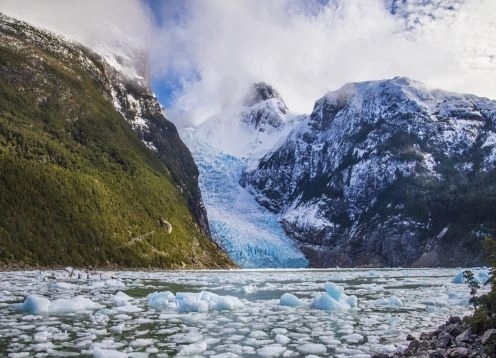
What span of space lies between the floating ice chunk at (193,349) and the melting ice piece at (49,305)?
11.5 m

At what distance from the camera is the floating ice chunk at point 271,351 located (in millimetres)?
15495

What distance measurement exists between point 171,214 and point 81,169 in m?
30.9

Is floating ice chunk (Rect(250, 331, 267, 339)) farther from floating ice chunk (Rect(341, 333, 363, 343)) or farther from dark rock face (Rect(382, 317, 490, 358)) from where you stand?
dark rock face (Rect(382, 317, 490, 358))

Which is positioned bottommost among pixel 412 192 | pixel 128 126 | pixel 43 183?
pixel 43 183

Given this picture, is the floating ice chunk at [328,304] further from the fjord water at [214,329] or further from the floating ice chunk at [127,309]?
the floating ice chunk at [127,309]


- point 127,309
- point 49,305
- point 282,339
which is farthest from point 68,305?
point 282,339

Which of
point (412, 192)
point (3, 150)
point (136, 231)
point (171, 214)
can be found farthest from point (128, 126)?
point (412, 192)

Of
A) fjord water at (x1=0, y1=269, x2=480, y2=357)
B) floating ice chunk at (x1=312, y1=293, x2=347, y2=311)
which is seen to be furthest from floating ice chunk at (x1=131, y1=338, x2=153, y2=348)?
floating ice chunk at (x1=312, y1=293, x2=347, y2=311)

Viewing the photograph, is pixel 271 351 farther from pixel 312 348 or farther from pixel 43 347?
pixel 43 347

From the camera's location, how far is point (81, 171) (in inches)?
4358

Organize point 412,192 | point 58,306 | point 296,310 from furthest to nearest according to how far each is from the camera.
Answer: point 412,192
point 296,310
point 58,306

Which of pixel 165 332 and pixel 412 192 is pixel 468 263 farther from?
pixel 165 332

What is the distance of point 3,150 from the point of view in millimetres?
93250

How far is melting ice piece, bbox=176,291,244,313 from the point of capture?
2672 cm
